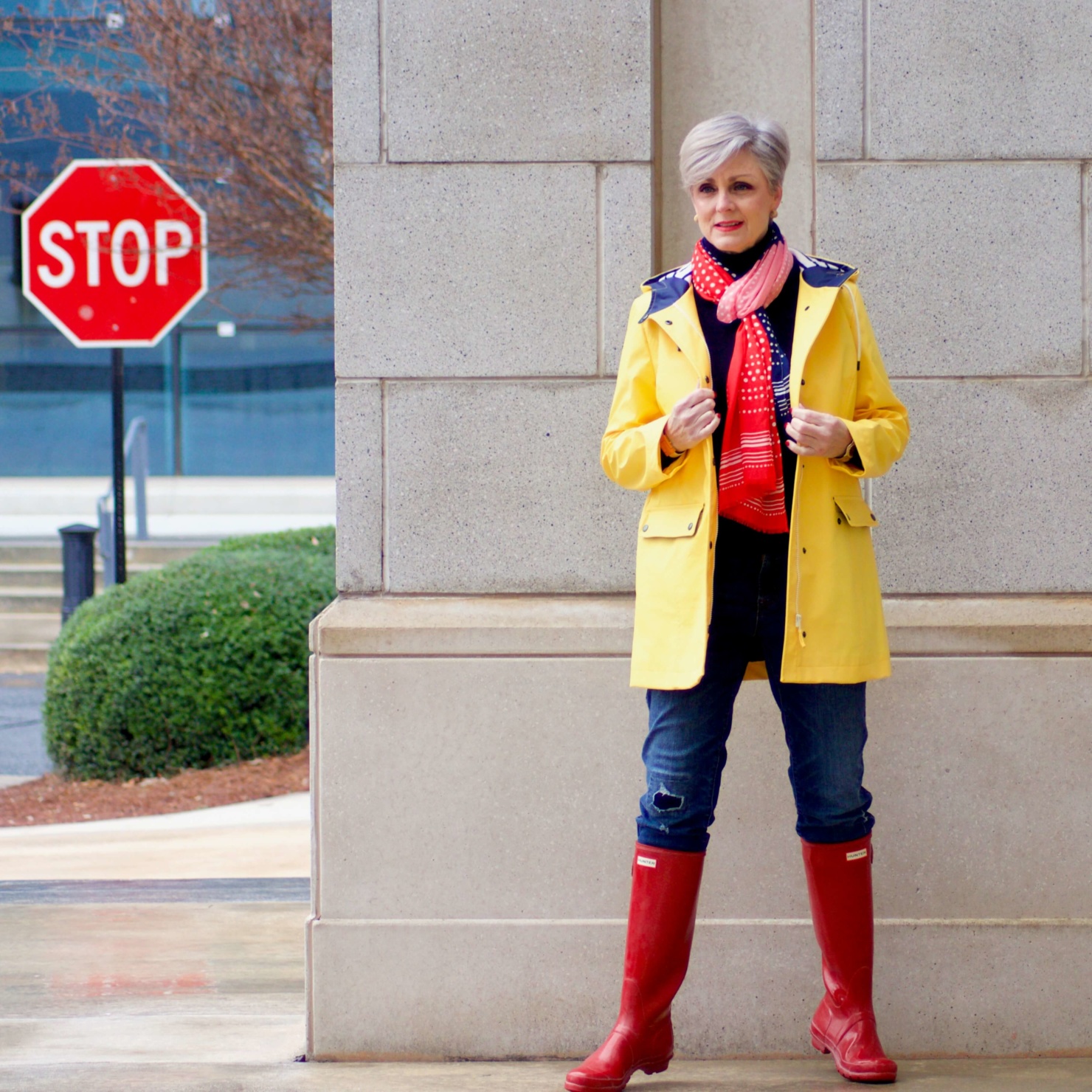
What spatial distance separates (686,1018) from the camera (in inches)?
145

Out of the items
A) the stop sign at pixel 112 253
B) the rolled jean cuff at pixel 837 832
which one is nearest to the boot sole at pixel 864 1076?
the rolled jean cuff at pixel 837 832

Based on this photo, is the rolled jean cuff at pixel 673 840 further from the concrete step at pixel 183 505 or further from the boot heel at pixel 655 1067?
the concrete step at pixel 183 505

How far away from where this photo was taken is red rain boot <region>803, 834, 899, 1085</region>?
3.32 metres

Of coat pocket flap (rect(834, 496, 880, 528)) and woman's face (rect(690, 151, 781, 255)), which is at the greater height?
woman's face (rect(690, 151, 781, 255))

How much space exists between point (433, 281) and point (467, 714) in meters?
1.07

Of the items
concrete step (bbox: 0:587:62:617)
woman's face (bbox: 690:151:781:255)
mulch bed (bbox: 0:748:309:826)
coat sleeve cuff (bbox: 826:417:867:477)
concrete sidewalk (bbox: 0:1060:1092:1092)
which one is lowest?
mulch bed (bbox: 0:748:309:826)

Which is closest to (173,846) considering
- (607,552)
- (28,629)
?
(607,552)

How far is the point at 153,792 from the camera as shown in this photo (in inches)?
301

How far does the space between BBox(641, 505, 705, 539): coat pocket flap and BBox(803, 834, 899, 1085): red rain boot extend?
759 millimetres

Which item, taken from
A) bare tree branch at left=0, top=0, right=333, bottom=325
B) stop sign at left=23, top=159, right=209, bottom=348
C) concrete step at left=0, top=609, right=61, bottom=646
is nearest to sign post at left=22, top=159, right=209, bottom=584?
stop sign at left=23, top=159, right=209, bottom=348

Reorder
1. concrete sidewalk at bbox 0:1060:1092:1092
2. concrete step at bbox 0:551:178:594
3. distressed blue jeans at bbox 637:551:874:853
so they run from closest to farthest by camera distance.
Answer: distressed blue jeans at bbox 637:551:874:853, concrete sidewalk at bbox 0:1060:1092:1092, concrete step at bbox 0:551:178:594

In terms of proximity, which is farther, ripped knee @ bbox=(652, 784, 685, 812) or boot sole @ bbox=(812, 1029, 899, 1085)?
boot sole @ bbox=(812, 1029, 899, 1085)

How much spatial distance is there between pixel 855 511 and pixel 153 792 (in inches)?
208

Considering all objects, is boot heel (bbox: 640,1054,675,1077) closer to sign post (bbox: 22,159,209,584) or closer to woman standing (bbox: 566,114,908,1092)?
woman standing (bbox: 566,114,908,1092)
